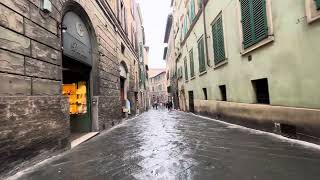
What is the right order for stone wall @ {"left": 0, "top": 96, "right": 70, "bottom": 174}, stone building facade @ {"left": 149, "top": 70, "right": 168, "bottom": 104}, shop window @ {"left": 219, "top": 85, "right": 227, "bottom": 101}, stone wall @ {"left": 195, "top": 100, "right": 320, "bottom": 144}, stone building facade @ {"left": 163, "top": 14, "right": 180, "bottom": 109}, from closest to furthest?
stone wall @ {"left": 0, "top": 96, "right": 70, "bottom": 174}, stone wall @ {"left": 195, "top": 100, "right": 320, "bottom": 144}, shop window @ {"left": 219, "top": 85, "right": 227, "bottom": 101}, stone building facade @ {"left": 163, "top": 14, "right": 180, "bottom": 109}, stone building facade @ {"left": 149, "top": 70, "right": 168, "bottom": 104}

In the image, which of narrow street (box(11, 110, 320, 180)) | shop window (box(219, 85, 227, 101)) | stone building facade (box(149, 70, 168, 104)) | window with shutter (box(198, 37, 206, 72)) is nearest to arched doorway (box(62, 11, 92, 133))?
narrow street (box(11, 110, 320, 180))

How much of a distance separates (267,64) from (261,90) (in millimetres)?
1052

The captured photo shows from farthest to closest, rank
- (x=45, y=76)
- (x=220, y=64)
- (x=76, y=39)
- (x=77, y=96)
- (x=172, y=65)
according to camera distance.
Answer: (x=172, y=65) → (x=220, y=64) → (x=77, y=96) → (x=76, y=39) → (x=45, y=76)

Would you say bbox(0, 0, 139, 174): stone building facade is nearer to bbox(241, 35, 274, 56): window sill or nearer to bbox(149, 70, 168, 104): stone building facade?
bbox(241, 35, 274, 56): window sill

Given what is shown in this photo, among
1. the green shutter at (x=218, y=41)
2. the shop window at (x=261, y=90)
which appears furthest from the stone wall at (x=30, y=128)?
the green shutter at (x=218, y=41)

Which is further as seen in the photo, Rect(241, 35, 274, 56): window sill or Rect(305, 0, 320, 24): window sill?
Rect(241, 35, 274, 56): window sill

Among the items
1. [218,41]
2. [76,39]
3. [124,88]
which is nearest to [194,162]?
[76,39]

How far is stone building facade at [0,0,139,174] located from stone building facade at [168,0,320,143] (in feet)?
15.0

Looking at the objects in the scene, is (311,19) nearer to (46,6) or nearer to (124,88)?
(46,6)

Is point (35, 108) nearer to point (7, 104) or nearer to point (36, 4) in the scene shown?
point (7, 104)

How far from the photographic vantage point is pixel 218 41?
11938 mm

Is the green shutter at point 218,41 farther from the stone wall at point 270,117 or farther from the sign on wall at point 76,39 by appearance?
the sign on wall at point 76,39

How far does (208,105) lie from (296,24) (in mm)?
8774

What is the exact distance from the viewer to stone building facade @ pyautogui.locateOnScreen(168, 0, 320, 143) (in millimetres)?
5582
